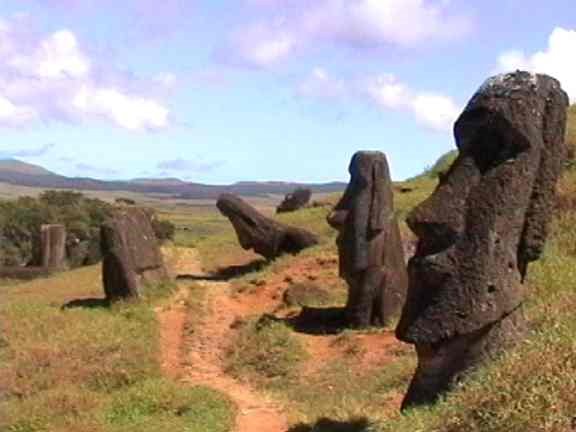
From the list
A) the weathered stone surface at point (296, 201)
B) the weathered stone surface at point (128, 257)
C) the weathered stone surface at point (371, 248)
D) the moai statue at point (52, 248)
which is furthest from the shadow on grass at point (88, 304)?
the weathered stone surface at point (296, 201)

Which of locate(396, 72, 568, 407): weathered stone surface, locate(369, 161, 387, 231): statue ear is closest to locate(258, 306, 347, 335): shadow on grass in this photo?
locate(369, 161, 387, 231): statue ear

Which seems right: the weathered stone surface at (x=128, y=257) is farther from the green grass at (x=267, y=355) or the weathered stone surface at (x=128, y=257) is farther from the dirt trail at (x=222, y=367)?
the green grass at (x=267, y=355)

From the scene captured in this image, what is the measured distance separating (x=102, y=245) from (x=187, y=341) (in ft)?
12.5

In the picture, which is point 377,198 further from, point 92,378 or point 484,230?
point 484,230

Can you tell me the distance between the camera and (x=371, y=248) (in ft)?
49.4

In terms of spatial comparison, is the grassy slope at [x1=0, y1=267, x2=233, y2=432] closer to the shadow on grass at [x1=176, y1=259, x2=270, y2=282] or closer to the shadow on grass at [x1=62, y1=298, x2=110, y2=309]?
the shadow on grass at [x1=62, y1=298, x2=110, y2=309]

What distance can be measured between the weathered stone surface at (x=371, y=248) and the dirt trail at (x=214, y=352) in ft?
6.60

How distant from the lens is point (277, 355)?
1363cm

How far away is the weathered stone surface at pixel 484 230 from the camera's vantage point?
8.45 metres

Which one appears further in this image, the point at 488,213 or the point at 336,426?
the point at 336,426

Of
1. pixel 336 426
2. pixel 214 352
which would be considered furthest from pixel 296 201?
pixel 336 426

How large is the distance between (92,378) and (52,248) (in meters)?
16.1

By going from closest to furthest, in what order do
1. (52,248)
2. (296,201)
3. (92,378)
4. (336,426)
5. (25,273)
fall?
(336,426)
(92,378)
(25,273)
(52,248)
(296,201)

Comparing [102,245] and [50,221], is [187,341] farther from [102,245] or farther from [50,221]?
[50,221]
